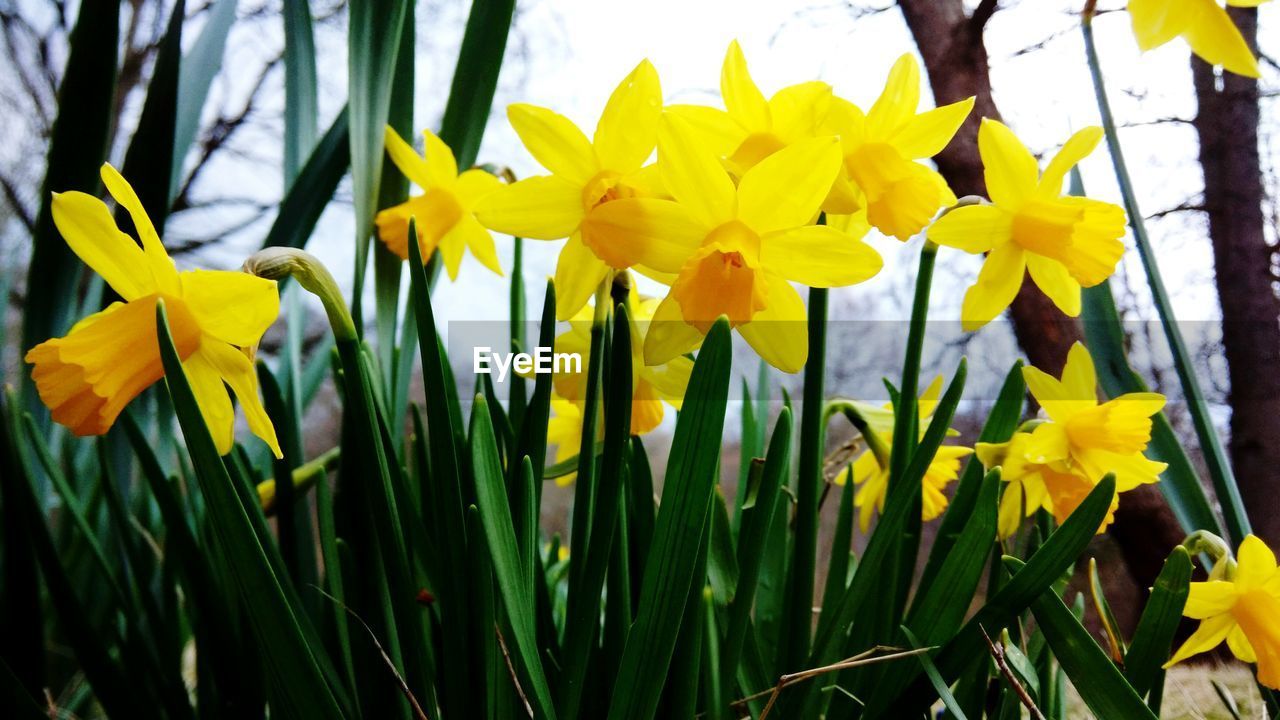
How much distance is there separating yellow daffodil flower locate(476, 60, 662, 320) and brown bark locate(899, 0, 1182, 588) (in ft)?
2.89

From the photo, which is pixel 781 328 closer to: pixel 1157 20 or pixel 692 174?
Result: pixel 692 174

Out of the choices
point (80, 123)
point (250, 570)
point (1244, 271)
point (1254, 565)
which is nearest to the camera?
point (250, 570)

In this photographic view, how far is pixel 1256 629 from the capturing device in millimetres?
398

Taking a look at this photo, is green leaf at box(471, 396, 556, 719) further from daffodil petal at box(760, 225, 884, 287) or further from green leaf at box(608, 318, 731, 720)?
daffodil petal at box(760, 225, 884, 287)

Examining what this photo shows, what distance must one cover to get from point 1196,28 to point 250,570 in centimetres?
49

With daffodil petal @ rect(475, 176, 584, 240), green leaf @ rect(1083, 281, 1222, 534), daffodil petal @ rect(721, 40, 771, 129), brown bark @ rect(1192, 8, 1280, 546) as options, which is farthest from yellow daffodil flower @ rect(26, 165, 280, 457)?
brown bark @ rect(1192, 8, 1280, 546)

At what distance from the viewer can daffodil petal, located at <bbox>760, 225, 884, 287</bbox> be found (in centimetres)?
30

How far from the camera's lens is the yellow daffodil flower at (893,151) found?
0.35m

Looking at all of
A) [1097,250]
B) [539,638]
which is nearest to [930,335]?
[1097,250]

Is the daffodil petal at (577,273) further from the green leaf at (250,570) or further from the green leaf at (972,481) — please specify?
the green leaf at (972,481)

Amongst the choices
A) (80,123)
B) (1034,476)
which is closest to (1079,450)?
(1034,476)

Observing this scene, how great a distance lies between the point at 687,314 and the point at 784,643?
245 mm

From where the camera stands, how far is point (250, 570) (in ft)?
0.95

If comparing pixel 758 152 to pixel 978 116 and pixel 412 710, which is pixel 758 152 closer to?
pixel 412 710
